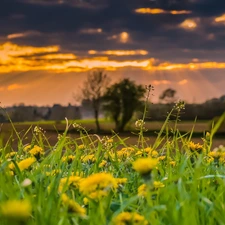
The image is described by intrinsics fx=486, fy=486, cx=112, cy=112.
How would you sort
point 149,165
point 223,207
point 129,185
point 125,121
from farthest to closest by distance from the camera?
1. point 125,121
2. point 129,185
3. point 223,207
4. point 149,165

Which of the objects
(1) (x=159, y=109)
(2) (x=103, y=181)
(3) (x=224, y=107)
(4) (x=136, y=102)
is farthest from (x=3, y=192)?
(4) (x=136, y=102)

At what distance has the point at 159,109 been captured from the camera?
54.3 feet

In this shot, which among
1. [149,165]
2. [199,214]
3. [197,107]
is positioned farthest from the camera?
[197,107]

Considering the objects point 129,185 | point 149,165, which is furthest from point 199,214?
point 149,165

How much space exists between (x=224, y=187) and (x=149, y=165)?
1.04m

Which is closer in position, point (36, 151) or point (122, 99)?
point (36, 151)

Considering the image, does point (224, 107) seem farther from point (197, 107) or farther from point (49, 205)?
point (49, 205)

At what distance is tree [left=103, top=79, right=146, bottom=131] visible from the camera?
2161cm

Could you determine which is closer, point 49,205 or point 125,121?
point 49,205

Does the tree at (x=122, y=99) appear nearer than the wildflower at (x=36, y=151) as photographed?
No

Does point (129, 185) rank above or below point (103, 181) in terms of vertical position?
below

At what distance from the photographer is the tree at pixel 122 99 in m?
21.6

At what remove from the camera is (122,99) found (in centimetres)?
2167

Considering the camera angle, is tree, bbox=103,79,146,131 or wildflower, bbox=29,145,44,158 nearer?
wildflower, bbox=29,145,44,158
